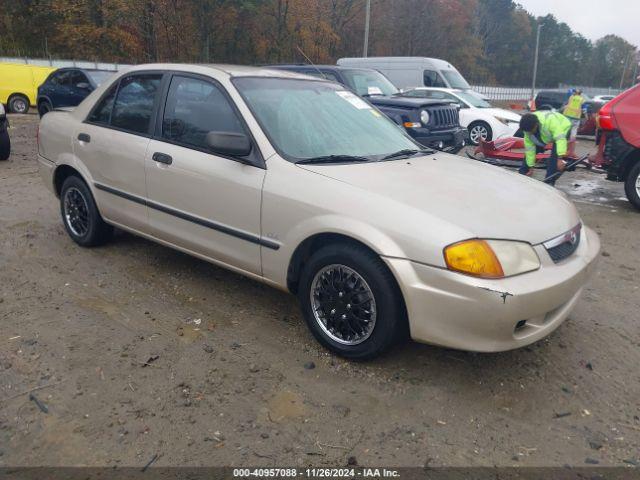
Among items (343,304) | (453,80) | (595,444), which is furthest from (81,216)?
(453,80)

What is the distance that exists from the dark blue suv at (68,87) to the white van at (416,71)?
7970 mm

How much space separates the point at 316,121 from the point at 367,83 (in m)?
7.60

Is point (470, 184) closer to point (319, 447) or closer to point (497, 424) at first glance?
point (497, 424)

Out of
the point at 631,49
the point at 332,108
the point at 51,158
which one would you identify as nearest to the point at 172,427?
the point at 332,108

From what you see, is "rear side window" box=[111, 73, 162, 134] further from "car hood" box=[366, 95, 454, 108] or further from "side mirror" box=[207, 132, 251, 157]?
"car hood" box=[366, 95, 454, 108]

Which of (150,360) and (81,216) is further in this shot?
(81,216)

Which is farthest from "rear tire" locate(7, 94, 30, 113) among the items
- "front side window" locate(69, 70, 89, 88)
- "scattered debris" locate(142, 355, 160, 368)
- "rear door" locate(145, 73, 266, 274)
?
"scattered debris" locate(142, 355, 160, 368)

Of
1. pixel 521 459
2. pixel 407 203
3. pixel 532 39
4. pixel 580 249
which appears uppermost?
pixel 532 39

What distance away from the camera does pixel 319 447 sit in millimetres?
2564

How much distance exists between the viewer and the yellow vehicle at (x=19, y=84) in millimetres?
18281

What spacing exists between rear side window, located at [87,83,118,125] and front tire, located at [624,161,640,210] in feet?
21.7

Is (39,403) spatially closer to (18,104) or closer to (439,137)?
(439,137)

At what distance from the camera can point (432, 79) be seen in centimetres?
1814

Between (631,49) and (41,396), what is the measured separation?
126m
